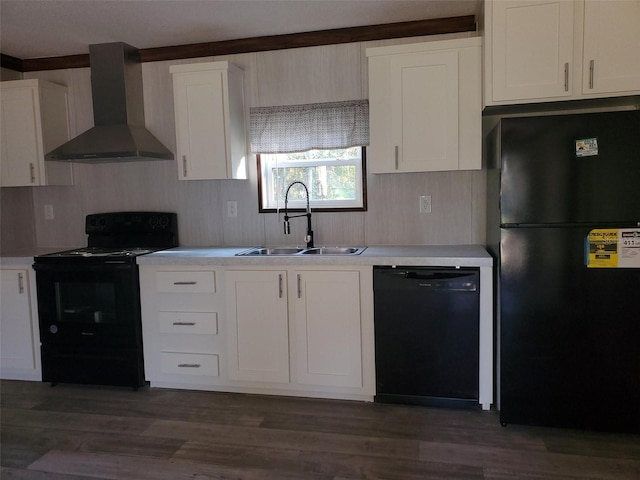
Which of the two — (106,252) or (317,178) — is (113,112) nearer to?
(106,252)

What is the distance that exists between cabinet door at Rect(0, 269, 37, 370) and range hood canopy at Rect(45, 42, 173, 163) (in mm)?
876

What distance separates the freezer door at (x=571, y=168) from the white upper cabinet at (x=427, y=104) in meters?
0.49

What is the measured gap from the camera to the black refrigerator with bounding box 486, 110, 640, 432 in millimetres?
2318

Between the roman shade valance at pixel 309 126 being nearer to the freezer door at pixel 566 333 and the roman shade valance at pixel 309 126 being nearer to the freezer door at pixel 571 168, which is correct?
the freezer door at pixel 571 168

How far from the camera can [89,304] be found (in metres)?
3.24

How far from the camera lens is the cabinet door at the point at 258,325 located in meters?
2.97

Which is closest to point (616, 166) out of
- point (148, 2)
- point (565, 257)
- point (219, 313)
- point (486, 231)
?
point (565, 257)

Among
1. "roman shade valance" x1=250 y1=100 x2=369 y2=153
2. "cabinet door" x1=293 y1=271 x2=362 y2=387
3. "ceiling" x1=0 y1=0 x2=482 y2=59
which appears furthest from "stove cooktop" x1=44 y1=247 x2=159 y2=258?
"ceiling" x1=0 y1=0 x2=482 y2=59

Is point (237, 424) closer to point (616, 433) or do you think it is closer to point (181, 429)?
point (181, 429)

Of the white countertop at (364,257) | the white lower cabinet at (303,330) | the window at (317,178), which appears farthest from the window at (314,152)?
the white lower cabinet at (303,330)

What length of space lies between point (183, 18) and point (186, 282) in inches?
64.5

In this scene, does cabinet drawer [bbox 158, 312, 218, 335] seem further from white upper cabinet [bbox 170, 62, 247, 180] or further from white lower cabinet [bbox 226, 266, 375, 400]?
white upper cabinet [bbox 170, 62, 247, 180]

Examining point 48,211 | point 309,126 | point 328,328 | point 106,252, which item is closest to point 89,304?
point 106,252

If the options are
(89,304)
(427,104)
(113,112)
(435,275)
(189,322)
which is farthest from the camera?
(113,112)
